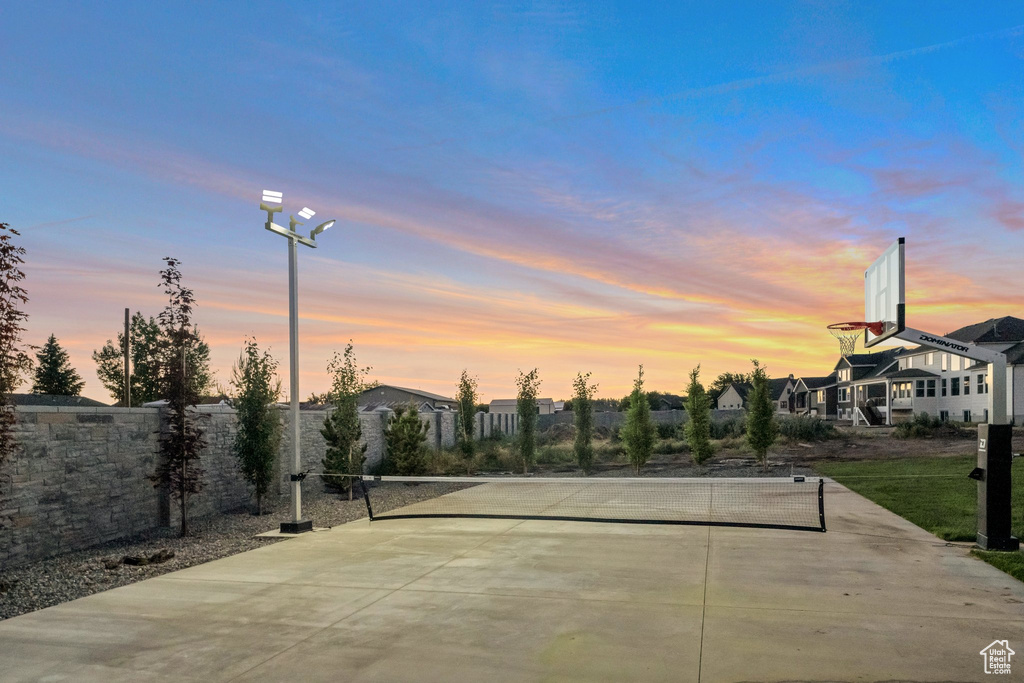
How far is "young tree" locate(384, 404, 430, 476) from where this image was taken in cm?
2073

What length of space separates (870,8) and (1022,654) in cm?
1100

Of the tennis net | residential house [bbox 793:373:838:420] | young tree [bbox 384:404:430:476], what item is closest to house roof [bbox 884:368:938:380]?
residential house [bbox 793:373:838:420]

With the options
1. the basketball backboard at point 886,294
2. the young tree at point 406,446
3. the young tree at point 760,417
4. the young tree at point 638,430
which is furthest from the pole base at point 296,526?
the young tree at point 760,417

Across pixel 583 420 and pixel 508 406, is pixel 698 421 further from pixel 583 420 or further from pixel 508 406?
pixel 508 406

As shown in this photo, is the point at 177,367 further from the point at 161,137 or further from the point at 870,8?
the point at 870,8

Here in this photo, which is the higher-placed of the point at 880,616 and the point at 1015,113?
the point at 1015,113

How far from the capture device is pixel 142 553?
34.2 ft

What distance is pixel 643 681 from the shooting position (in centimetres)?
522

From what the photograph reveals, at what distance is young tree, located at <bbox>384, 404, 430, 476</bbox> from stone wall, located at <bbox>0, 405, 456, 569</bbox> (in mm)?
6712

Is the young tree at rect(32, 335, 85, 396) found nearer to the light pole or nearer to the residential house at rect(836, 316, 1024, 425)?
the light pole

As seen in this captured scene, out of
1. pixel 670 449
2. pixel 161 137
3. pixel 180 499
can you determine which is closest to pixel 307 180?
pixel 161 137

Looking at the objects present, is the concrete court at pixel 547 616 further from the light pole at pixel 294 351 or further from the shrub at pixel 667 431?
the shrub at pixel 667 431

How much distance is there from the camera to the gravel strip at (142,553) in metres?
8.45

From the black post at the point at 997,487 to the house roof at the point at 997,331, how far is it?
43.4m
